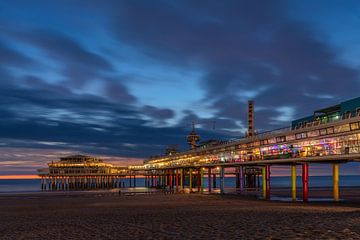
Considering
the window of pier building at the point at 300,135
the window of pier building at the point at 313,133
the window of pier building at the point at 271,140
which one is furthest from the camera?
the window of pier building at the point at 271,140

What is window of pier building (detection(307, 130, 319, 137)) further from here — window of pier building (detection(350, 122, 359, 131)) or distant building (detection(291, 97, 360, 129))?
window of pier building (detection(350, 122, 359, 131))

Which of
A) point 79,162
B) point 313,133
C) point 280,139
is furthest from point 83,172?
point 313,133

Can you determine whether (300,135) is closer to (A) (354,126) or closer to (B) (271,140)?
(B) (271,140)

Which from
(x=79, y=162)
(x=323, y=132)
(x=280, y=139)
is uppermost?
(x=323, y=132)

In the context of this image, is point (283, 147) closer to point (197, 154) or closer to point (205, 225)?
point (205, 225)

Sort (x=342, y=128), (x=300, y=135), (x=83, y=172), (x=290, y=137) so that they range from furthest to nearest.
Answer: (x=83, y=172), (x=290, y=137), (x=300, y=135), (x=342, y=128)

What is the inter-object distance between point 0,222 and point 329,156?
28411 millimetres

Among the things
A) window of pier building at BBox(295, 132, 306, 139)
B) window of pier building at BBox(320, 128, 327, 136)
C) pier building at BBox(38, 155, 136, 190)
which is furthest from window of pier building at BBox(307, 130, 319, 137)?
pier building at BBox(38, 155, 136, 190)

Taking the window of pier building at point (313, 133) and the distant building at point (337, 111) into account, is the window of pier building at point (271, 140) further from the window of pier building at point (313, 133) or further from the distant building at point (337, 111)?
the window of pier building at point (313, 133)

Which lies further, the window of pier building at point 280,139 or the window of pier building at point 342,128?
the window of pier building at point 280,139

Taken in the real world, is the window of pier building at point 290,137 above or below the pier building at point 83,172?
above

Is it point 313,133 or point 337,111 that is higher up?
point 337,111

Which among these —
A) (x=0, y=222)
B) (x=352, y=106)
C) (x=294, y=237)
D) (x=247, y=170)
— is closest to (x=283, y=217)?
(x=294, y=237)

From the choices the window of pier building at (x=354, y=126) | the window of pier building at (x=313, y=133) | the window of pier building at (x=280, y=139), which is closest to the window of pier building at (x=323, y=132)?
the window of pier building at (x=313, y=133)
